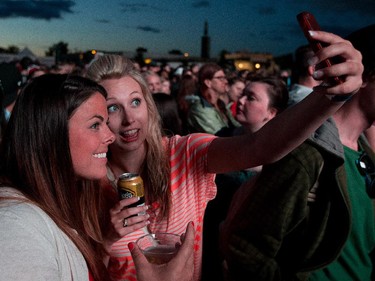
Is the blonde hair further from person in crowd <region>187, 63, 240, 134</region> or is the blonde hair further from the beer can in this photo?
person in crowd <region>187, 63, 240, 134</region>

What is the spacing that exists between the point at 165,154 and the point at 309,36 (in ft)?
4.01

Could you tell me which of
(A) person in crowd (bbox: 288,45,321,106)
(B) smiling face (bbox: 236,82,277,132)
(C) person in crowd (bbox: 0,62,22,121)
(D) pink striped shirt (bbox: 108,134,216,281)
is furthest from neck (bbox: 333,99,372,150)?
(C) person in crowd (bbox: 0,62,22,121)

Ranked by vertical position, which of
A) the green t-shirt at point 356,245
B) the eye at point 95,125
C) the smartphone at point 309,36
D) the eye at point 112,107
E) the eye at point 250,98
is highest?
the smartphone at point 309,36

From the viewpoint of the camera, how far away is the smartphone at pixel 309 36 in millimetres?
1050

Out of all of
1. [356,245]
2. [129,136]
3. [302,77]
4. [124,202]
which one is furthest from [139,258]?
[302,77]

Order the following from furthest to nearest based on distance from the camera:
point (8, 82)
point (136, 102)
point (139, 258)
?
point (8, 82), point (136, 102), point (139, 258)

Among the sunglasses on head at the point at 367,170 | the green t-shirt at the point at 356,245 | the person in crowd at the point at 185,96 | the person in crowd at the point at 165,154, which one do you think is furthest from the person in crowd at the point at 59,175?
the person in crowd at the point at 185,96

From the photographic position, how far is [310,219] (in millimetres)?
1630

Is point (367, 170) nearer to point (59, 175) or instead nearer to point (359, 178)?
point (359, 178)

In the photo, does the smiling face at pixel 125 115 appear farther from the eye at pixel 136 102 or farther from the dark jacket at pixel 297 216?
the dark jacket at pixel 297 216

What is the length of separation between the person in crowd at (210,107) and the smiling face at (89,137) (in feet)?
10.1

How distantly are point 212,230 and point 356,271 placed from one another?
1.93 m

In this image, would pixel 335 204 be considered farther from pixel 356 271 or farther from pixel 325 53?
pixel 325 53

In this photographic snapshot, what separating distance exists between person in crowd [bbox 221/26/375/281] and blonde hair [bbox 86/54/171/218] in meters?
0.45
